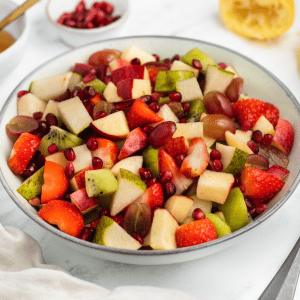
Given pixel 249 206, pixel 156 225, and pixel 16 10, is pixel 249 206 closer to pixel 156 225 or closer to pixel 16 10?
pixel 156 225

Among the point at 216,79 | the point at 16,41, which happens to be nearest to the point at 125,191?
the point at 216,79

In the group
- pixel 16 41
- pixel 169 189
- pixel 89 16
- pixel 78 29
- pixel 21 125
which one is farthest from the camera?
pixel 89 16

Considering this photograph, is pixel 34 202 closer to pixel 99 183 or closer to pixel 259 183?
pixel 99 183

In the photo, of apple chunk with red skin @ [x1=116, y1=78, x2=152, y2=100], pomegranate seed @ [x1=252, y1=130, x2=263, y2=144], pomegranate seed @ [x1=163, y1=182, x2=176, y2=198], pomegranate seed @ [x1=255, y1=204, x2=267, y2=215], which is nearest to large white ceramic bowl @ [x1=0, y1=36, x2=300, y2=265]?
pomegranate seed @ [x1=255, y1=204, x2=267, y2=215]

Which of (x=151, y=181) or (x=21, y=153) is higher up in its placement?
(x=21, y=153)

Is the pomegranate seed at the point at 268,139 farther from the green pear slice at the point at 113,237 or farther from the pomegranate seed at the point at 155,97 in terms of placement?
the green pear slice at the point at 113,237

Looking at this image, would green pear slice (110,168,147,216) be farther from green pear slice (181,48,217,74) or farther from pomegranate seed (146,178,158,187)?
green pear slice (181,48,217,74)

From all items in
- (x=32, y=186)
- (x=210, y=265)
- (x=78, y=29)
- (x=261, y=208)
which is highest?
(x=78, y=29)
